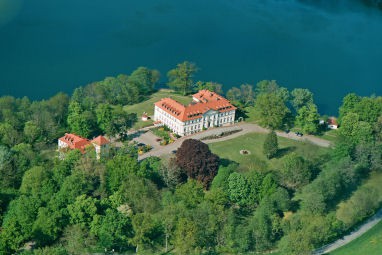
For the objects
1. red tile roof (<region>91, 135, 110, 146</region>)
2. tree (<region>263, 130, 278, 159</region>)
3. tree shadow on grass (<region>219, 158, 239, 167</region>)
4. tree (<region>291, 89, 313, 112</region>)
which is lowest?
tree shadow on grass (<region>219, 158, 239, 167</region>)

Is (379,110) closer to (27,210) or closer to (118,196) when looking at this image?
(118,196)

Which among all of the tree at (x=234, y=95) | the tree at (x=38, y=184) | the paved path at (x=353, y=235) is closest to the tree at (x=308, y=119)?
the tree at (x=234, y=95)

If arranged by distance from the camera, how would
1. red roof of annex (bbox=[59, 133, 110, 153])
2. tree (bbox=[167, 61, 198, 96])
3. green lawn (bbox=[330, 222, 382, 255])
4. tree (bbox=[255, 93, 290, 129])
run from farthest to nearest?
tree (bbox=[167, 61, 198, 96]) < tree (bbox=[255, 93, 290, 129]) < red roof of annex (bbox=[59, 133, 110, 153]) < green lawn (bbox=[330, 222, 382, 255])

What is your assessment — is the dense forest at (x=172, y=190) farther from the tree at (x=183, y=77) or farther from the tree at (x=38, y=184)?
the tree at (x=183, y=77)

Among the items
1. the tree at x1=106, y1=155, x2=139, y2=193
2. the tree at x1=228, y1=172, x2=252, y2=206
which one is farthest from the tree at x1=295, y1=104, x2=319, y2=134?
the tree at x1=106, y1=155, x2=139, y2=193

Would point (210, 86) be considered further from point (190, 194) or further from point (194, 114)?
point (190, 194)

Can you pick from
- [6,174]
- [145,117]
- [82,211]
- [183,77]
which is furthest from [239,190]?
[183,77]

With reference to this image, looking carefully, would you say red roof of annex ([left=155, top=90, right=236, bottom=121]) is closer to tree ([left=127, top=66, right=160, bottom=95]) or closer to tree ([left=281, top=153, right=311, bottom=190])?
tree ([left=127, top=66, right=160, bottom=95])
